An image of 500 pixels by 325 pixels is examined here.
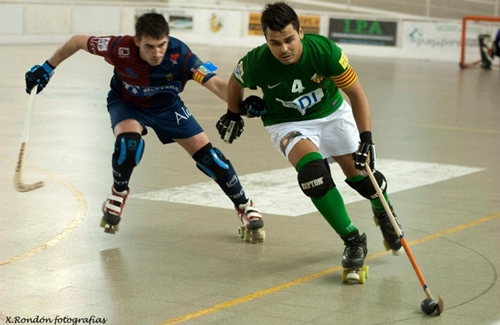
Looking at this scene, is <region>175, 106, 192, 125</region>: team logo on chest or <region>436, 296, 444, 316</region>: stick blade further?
<region>175, 106, 192, 125</region>: team logo on chest

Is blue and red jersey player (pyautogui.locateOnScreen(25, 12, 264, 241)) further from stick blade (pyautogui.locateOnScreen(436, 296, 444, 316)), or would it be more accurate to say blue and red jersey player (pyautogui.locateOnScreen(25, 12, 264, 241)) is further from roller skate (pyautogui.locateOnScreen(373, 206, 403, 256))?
stick blade (pyautogui.locateOnScreen(436, 296, 444, 316))

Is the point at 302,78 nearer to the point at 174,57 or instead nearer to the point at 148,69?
the point at 174,57

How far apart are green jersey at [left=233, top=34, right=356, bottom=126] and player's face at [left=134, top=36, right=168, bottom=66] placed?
65 cm

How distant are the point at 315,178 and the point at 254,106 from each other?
74cm

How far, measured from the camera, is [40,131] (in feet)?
40.1

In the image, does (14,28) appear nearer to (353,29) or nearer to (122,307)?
(353,29)

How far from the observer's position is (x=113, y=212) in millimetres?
7113

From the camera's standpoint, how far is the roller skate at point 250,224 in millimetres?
7098

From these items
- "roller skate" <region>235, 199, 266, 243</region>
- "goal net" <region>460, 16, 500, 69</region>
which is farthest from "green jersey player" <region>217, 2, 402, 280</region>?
"goal net" <region>460, 16, 500, 69</region>

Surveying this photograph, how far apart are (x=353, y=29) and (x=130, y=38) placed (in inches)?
904

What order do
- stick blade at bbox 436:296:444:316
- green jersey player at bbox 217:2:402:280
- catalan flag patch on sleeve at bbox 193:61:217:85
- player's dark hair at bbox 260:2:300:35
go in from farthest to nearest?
catalan flag patch on sleeve at bbox 193:61:217:85
green jersey player at bbox 217:2:402:280
player's dark hair at bbox 260:2:300:35
stick blade at bbox 436:296:444:316

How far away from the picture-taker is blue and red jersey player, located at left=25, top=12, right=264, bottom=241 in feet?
22.8

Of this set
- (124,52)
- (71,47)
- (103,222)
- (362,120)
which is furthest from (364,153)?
(71,47)

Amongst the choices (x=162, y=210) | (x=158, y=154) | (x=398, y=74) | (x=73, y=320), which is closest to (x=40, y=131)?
(x=158, y=154)
